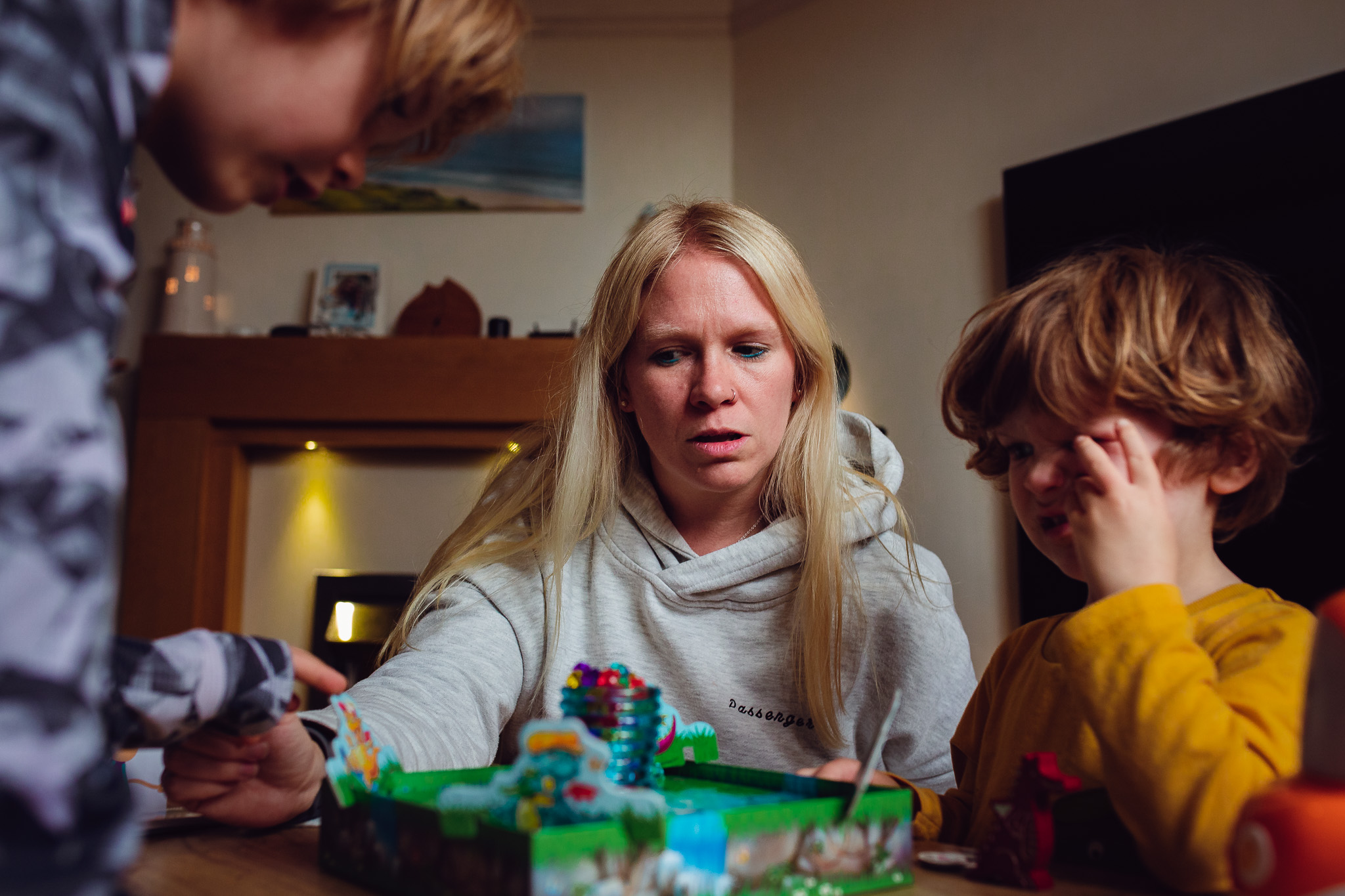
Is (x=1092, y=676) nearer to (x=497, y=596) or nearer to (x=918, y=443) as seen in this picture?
(x=497, y=596)

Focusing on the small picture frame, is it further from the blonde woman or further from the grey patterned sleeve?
the grey patterned sleeve

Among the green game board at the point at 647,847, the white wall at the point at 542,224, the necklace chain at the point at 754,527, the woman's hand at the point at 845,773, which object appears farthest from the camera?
the white wall at the point at 542,224

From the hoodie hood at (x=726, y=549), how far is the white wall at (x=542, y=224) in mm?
2314

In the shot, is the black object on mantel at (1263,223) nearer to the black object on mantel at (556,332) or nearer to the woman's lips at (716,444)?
the woman's lips at (716,444)

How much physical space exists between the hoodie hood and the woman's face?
0.07 metres

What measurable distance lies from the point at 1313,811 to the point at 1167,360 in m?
0.41

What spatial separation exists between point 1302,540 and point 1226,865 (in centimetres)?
184

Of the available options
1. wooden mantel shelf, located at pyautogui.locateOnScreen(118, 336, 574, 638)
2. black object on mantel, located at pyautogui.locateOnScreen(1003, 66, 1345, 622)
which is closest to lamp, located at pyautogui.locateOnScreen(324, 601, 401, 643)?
wooden mantel shelf, located at pyautogui.locateOnScreen(118, 336, 574, 638)

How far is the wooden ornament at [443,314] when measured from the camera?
131 inches

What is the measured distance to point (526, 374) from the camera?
10.4 ft

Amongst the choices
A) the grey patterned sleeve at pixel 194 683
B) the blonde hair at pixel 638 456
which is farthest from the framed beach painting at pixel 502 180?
the grey patterned sleeve at pixel 194 683

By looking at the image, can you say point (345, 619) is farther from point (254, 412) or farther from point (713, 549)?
point (713, 549)

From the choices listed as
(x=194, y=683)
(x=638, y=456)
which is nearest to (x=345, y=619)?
(x=638, y=456)

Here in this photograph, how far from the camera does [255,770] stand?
0.62 meters
